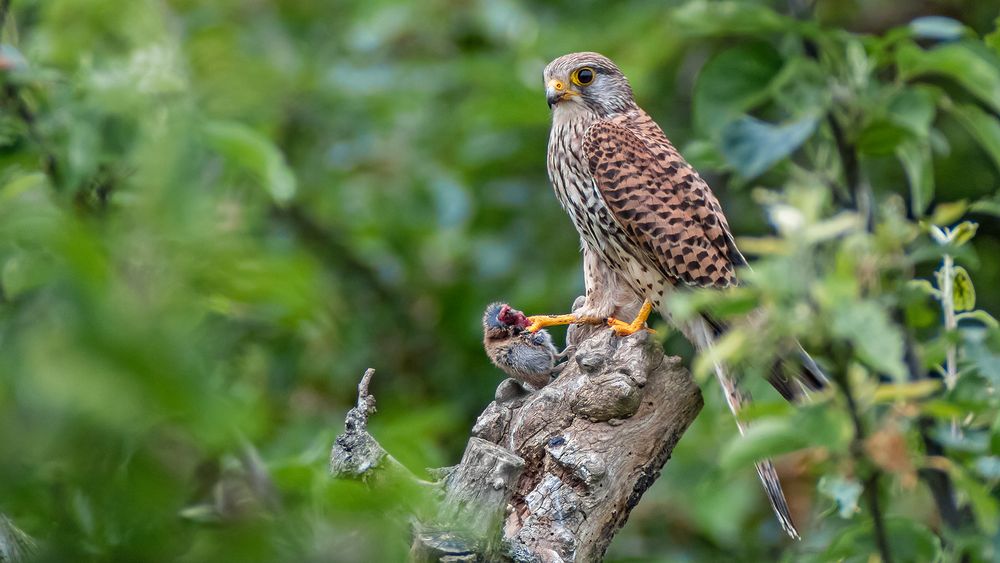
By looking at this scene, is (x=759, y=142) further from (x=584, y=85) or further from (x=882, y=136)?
(x=584, y=85)

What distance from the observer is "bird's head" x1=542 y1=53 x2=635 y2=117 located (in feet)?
17.3

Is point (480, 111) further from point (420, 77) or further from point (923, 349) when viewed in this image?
point (923, 349)

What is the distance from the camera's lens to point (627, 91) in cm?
550

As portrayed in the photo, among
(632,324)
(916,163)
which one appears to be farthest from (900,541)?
(632,324)

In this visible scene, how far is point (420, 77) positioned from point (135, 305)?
5.89 m

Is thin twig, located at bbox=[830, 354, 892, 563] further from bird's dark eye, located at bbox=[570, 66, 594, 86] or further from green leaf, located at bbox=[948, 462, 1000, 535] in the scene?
bird's dark eye, located at bbox=[570, 66, 594, 86]

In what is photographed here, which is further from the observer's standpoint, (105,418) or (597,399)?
(597,399)

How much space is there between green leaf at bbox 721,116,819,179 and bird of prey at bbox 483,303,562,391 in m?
1.91

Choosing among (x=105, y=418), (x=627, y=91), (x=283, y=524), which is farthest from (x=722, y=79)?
(x=627, y=91)

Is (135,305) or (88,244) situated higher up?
(88,244)

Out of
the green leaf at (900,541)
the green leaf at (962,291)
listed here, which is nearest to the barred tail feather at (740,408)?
the green leaf at (962,291)

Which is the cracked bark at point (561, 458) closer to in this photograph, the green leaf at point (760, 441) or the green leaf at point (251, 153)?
the green leaf at point (760, 441)

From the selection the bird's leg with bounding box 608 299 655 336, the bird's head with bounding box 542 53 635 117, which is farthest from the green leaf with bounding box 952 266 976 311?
the bird's head with bounding box 542 53 635 117

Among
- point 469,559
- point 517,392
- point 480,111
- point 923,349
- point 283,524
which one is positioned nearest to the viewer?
point 283,524
